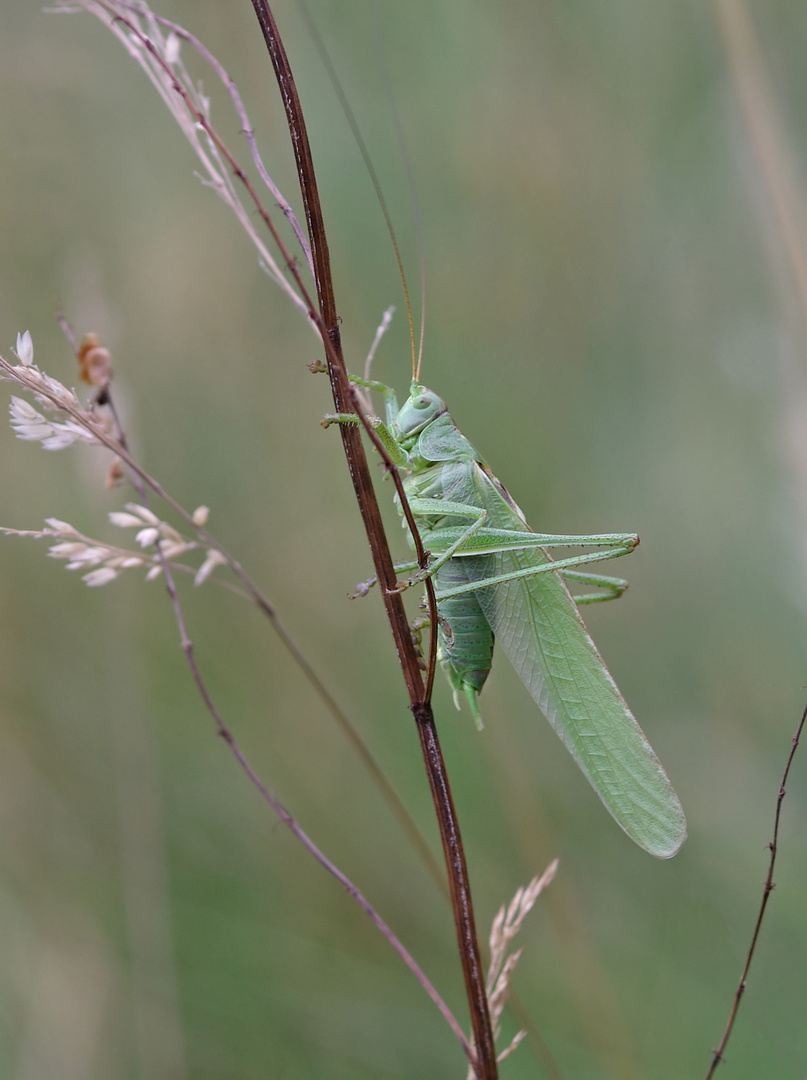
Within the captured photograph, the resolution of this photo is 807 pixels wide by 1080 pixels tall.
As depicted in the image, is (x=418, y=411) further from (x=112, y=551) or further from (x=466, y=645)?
(x=112, y=551)

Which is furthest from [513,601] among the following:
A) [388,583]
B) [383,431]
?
[388,583]

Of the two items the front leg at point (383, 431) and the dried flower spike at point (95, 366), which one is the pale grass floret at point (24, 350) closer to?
the dried flower spike at point (95, 366)

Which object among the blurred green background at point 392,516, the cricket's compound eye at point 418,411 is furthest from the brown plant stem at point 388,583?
the blurred green background at point 392,516

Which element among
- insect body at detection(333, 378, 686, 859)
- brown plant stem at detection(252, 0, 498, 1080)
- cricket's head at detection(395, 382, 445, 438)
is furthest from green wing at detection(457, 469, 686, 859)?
brown plant stem at detection(252, 0, 498, 1080)

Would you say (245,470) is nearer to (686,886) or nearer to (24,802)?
(24,802)

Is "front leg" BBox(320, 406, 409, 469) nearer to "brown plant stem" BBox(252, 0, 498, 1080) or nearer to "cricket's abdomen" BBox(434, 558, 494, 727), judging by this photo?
"brown plant stem" BBox(252, 0, 498, 1080)
